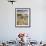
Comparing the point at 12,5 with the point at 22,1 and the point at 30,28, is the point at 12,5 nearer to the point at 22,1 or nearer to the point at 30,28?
the point at 22,1

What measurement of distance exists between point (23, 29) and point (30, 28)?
300 mm

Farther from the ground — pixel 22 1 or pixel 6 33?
pixel 22 1

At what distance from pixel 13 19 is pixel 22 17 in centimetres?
39

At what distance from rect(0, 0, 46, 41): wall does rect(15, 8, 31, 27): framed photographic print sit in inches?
5.0

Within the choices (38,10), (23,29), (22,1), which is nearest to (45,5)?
(38,10)

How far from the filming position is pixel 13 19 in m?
5.88

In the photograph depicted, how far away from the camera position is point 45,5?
5.89 m

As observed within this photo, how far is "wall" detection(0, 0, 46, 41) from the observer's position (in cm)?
587

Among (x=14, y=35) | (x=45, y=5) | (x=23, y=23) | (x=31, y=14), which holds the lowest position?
(x=14, y=35)

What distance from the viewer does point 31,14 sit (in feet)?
19.3

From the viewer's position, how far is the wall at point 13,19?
5.87 m

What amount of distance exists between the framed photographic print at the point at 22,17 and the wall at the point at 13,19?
0.42 feet

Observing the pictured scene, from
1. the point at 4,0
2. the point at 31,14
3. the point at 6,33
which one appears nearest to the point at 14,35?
the point at 6,33

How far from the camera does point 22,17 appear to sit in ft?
19.4
